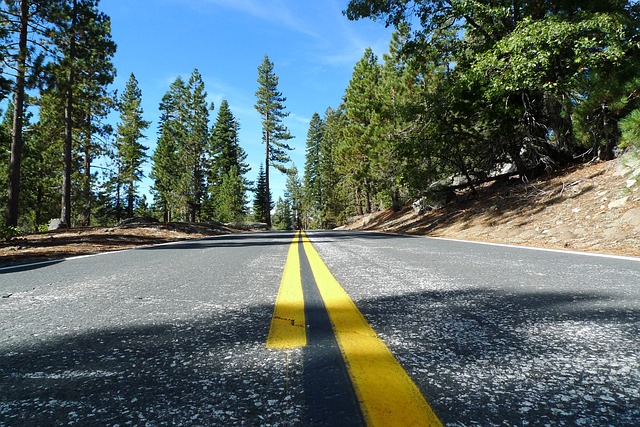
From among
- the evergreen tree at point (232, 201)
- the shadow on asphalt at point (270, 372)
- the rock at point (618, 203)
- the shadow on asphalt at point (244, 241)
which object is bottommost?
the shadow on asphalt at point (270, 372)

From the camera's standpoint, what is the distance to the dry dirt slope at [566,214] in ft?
21.0

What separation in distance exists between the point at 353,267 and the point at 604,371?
269cm

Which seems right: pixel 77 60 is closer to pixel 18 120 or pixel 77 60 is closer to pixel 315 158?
pixel 18 120

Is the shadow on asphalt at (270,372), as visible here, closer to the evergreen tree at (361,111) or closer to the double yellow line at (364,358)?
the double yellow line at (364,358)

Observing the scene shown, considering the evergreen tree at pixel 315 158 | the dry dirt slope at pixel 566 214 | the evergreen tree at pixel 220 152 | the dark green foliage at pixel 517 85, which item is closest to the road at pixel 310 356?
the dry dirt slope at pixel 566 214

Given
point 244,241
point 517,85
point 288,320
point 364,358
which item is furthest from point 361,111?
point 364,358

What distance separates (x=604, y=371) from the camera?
116 cm

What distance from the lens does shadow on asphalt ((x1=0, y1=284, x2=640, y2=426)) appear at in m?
0.94

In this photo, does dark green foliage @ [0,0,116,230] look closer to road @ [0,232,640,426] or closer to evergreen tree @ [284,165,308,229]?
road @ [0,232,640,426]

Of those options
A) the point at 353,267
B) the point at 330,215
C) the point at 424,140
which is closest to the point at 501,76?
the point at 424,140

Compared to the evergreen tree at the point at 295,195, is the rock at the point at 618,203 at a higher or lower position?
lower

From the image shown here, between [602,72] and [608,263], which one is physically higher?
[602,72]

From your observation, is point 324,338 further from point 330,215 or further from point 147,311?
point 330,215

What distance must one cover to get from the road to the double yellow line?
29mm
